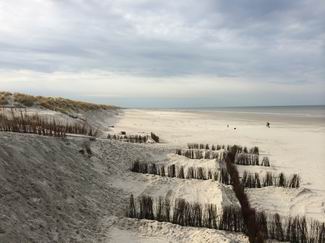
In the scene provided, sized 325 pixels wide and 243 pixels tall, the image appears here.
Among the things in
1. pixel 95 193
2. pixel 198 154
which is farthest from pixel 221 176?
pixel 95 193

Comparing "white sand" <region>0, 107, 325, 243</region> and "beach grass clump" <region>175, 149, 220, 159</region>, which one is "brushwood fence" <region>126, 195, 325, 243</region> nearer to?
"white sand" <region>0, 107, 325, 243</region>

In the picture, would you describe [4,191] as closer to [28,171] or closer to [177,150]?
[28,171]

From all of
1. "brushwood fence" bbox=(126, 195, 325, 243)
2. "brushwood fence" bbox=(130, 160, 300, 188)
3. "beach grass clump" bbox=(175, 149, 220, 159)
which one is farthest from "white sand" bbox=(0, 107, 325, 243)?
"beach grass clump" bbox=(175, 149, 220, 159)

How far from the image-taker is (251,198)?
9547 mm

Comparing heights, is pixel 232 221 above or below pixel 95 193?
below

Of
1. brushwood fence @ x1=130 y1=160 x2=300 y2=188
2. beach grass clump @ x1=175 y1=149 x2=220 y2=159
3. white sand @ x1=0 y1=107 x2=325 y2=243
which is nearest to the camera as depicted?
white sand @ x1=0 y1=107 x2=325 y2=243

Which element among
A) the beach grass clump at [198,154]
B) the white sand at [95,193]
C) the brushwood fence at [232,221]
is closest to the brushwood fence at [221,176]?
the white sand at [95,193]

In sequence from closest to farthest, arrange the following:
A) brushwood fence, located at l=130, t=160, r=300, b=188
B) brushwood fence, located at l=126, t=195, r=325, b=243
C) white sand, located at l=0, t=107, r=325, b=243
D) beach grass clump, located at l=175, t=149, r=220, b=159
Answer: white sand, located at l=0, t=107, r=325, b=243 → brushwood fence, located at l=126, t=195, r=325, b=243 → brushwood fence, located at l=130, t=160, r=300, b=188 → beach grass clump, located at l=175, t=149, r=220, b=159

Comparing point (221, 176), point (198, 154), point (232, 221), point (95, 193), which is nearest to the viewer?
point (232, 221)

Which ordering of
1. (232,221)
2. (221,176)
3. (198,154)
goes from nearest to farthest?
(232,221) → (221,176) → (198,154)

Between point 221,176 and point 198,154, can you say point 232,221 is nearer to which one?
point 221,176

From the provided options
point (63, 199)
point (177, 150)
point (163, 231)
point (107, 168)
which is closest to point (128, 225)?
point (163, 231)

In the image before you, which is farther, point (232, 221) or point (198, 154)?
point (198, 154)

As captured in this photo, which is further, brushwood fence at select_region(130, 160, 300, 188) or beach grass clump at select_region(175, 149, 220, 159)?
A: beach grass clump at select_region(175, 149, 220, 159)
